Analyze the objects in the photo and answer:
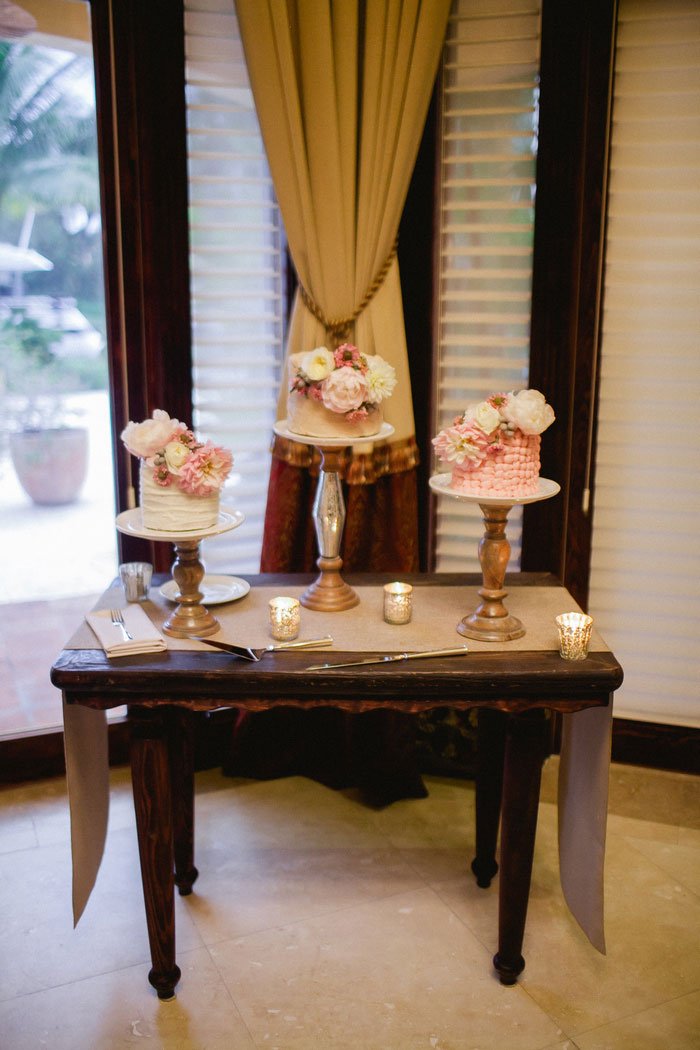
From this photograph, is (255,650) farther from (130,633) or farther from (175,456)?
(175,456)

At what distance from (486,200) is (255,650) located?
56.7 inches

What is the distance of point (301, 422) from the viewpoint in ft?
7.03

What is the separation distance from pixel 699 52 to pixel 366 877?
2251 mm

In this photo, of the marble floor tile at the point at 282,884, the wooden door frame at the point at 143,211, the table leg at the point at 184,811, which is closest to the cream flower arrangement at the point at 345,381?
the wooden door frame at the point at 143,211

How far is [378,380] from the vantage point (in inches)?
83.2

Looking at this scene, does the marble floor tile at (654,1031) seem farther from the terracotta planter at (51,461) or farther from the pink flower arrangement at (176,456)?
the terracotta planter at (51,461)

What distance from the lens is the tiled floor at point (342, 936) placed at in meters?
1.98

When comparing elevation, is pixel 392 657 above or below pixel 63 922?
above

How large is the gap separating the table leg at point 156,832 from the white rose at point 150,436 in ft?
1.70

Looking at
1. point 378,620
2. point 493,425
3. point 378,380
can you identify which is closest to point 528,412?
point 493,425

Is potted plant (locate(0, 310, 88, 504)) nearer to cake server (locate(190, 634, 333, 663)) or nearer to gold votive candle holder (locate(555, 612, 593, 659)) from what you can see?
cake server (locate(190, 634, 333, 663))

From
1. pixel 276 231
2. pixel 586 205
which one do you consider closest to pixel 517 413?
pixel 586 205

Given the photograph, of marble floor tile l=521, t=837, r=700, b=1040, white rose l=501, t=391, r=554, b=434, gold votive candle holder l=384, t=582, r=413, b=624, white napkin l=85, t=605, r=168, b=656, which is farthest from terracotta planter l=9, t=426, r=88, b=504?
marble floor tile l=521, t=837, r=700, b=1040

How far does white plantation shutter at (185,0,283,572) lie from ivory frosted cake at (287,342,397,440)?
66cm
